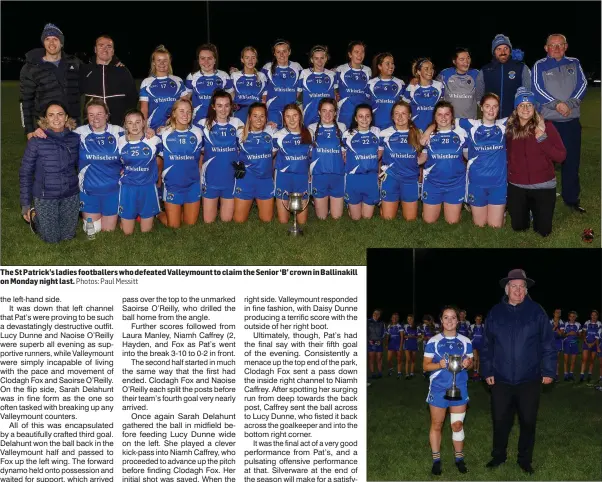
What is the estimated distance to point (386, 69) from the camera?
11086mm

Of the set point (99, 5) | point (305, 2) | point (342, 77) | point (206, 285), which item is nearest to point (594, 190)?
point (342, 77)

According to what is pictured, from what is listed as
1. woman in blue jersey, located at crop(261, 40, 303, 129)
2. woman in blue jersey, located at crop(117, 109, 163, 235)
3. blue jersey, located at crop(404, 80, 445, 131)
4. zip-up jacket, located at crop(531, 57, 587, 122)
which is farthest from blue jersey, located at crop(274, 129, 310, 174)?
zip-up jacket, located at crop(531, 57, 587, 122)

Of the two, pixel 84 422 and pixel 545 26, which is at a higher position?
pixel 545 26

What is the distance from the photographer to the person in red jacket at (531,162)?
935 cm

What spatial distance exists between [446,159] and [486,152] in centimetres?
47

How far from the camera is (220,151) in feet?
33.0

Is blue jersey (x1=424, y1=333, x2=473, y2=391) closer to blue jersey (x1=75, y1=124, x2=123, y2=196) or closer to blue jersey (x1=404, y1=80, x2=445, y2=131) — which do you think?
blue jersey (x1=404, y1=80, x2=445, y2=131)

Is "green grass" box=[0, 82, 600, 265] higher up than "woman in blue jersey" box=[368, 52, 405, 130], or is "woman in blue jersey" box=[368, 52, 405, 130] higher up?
"woman in blue jersey" box=[368, 52, 405, 130]

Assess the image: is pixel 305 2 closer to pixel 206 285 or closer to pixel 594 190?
pixel 594 190

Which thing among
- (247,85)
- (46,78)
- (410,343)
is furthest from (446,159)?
(410,343)

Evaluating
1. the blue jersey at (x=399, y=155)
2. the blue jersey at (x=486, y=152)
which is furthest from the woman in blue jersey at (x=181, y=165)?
the blue jersey at (x=486, y=152)

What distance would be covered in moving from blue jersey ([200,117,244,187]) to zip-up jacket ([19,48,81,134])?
169 cm

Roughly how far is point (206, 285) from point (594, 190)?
651 cm

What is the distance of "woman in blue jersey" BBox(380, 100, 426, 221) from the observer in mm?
10133
